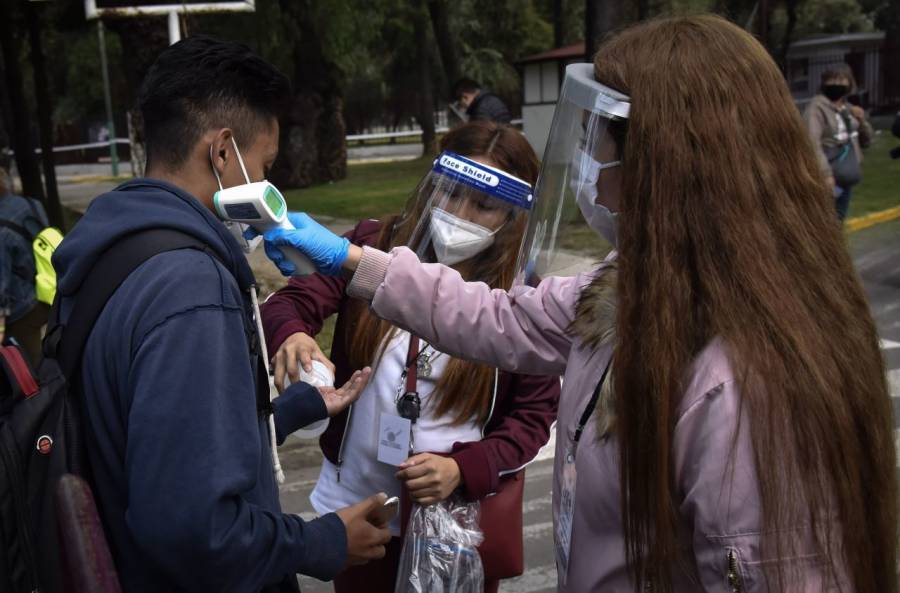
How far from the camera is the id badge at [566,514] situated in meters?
1.81

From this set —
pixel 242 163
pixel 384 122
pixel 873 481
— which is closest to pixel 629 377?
pixel 873 481

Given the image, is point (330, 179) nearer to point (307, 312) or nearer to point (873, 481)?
point (307, 312)

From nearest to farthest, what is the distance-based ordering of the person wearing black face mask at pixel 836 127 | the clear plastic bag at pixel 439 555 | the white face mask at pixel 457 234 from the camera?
the clear plastic bag at pixel 439 555 < the white face mask at pixel 457 234 < the person wearing black face mask at pixel 836 127

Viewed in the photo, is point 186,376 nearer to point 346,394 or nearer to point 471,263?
point 346,394

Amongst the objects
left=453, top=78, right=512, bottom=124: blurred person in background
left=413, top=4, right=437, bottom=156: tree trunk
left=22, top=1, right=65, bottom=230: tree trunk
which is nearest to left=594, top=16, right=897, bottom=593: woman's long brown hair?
left=453, top=78, right=512, bottom=124: blurred person in background

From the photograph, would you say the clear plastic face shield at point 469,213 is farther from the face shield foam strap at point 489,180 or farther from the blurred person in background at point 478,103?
the blurred person in background at point 478,103

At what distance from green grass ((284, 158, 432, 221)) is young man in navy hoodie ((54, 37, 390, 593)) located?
10020 mm

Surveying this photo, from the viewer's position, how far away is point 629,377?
1604 millimetres

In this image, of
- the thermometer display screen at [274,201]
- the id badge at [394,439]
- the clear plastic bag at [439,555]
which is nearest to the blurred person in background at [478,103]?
the id badge at [394,439]

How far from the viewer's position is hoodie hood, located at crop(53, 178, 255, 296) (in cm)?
166

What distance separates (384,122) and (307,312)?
48748mm

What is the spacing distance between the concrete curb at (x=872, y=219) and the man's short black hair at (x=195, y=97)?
11445 mm

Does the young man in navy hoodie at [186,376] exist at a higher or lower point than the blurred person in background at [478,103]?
higher

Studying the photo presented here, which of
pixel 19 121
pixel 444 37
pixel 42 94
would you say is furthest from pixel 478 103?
pixel 444 37
